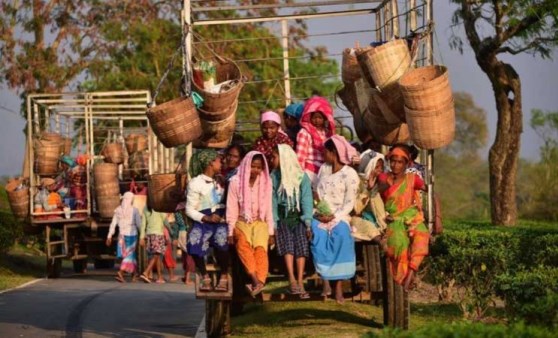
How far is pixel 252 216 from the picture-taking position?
12305mm

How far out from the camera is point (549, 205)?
3756 cm

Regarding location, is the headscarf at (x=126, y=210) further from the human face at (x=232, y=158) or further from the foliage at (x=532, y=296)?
the foliage at (x=532, y=296)

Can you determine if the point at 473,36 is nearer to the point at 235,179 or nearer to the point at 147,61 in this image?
the point at 235,179

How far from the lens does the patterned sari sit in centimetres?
1215

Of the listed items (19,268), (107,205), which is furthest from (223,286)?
(19,268)

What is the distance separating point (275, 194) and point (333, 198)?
550 mm

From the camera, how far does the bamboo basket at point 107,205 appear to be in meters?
24.5

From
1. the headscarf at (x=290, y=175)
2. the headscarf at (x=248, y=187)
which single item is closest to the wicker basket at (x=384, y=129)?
the headscarf at (x=290, y=175)

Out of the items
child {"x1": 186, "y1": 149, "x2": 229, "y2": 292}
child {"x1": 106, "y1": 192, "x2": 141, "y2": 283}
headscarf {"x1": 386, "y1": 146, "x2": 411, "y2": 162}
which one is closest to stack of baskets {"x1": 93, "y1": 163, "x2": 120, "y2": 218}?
child {"x1": 106, "y1": 192, "x2": 141, "y2": 283}

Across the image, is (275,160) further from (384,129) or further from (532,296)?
(532,296)

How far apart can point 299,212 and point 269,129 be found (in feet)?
2.97

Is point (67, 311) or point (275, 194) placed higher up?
point (275, 194)

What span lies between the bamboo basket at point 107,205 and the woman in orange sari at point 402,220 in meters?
12.9

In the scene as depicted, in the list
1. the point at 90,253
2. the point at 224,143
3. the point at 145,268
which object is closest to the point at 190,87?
the point at 224,143
